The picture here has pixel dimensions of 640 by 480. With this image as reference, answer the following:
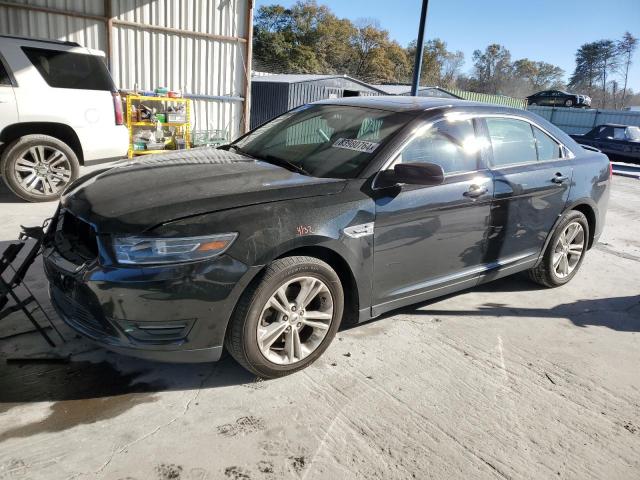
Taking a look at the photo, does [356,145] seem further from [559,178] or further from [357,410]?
[559,178]

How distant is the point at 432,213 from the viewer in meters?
3.53

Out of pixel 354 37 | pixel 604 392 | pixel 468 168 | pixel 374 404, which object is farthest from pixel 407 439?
pixel 354 37

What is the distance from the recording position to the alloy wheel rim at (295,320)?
297 centimetres

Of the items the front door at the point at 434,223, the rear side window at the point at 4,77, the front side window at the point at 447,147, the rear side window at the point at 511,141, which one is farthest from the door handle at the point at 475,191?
the rear side window at the point at 4,77

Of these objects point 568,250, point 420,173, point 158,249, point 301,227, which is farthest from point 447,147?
point 158,249

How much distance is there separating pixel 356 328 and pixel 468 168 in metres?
1.42

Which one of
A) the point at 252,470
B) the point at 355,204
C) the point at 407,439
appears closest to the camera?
the point at 252,470

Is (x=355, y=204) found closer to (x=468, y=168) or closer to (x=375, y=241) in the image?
(x=375, y=241)

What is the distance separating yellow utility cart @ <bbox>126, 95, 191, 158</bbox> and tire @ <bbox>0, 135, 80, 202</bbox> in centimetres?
332

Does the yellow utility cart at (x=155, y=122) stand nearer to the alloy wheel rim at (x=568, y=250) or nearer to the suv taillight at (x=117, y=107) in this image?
the suv taillight at (x=117, y=107)

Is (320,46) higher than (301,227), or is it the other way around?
(320,46)

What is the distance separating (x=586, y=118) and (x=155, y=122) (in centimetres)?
2660

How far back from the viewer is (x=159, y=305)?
2.63m

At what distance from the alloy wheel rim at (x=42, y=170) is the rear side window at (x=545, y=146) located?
216 inches
